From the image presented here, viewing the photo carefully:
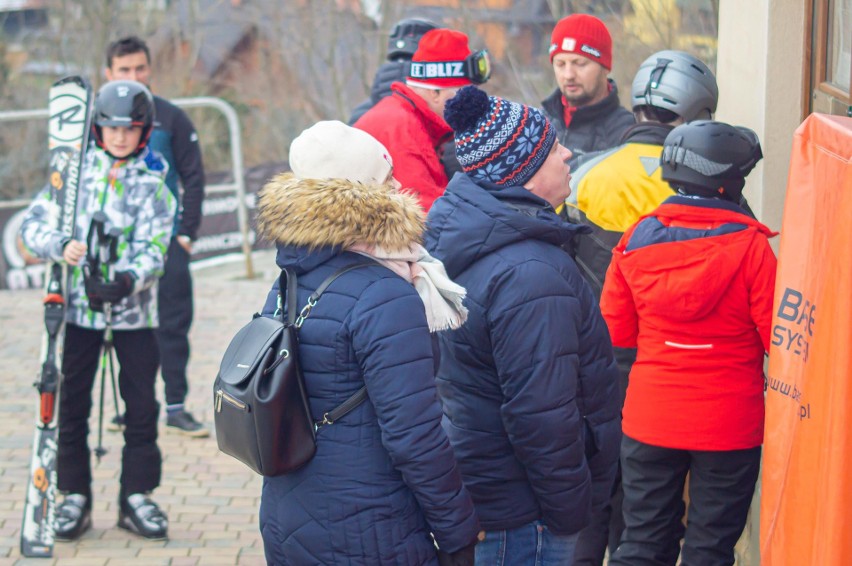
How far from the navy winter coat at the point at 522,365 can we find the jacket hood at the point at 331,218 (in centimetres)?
19

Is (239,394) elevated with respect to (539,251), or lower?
lower

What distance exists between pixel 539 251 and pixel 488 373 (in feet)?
1.16

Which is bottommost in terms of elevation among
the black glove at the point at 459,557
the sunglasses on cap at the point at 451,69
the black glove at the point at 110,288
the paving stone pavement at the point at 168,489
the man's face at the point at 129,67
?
the paving stone pavement at the point at 168,489

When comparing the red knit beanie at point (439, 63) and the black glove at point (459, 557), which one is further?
the red knit beanie at point (439, 63)

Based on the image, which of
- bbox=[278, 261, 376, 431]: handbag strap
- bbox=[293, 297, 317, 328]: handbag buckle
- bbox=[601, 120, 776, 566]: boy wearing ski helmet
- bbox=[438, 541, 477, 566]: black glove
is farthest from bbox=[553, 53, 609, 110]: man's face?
bbox=[438, 541, 477, 566]: black glove

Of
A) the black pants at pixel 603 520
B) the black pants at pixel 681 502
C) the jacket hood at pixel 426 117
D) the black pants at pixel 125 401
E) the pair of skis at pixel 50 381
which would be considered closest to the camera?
the black pants at pixel 603 520

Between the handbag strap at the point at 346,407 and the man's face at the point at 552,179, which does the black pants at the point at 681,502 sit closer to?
the man's face at the point at 552,179

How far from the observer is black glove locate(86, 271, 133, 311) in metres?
5.09

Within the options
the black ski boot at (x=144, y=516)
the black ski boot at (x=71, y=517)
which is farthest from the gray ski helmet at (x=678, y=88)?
the black ski boot at (x=71, y=517)

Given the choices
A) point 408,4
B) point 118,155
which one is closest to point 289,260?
point 118,155

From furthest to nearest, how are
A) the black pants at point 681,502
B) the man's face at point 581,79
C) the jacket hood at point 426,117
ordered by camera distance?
the jacket hood at point 426,117 → the man's face at point 581,79 → the black pants at point 681,502

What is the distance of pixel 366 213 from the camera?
3.05m

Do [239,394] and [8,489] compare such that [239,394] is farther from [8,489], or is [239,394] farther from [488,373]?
[8,489]

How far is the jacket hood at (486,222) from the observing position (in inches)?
125
